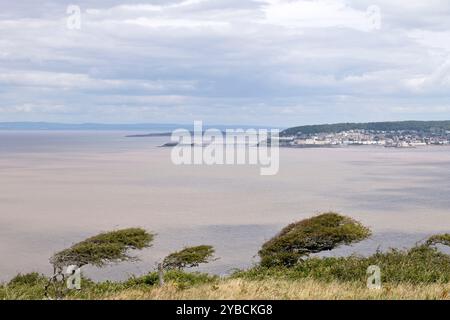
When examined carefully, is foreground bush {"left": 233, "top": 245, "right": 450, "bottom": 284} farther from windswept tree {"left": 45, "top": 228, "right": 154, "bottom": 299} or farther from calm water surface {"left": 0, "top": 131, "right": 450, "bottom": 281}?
calm water surface {"left": 0, "top": 131, "right": 450, "bottom": 281}

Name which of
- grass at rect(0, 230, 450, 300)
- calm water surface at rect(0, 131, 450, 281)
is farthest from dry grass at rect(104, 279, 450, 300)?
calm water surface at rect(0, 131, 450, 281)

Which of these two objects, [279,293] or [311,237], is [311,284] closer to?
[279,293]

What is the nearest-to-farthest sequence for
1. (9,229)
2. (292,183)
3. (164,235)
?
(164,235), (9,229), (292,183)

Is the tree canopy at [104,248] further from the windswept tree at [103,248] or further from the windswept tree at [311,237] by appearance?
the windswept tree at [311,237]

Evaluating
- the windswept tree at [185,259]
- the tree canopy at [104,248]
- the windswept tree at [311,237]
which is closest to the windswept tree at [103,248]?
the tree canopy at [104,248]
